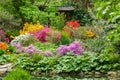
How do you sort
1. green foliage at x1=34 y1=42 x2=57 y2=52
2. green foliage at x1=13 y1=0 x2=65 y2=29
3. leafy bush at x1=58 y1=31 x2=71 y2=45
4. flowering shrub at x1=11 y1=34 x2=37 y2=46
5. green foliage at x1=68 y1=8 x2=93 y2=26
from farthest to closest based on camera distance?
1. green foliage at x1=68 y1=8 x2=93 y2=26
2. green foliage at x1=13 y1=0 x2=65 y2=29
3. leafy bush at x1=58 y1=31 x2=71 y2=45
4. flowering shrub at x1=11 y1=34 x2=37 y2=46
5. green foliage at x1=34 y1=42 x2=57 y2=52

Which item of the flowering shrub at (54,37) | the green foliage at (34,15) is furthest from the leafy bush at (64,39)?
the green foliage at (34,15)

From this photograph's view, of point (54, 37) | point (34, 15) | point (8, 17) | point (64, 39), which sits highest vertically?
point (8, 17)

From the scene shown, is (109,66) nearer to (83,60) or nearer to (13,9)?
(83,60)

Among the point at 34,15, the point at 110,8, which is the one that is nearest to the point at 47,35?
the point at 34,15

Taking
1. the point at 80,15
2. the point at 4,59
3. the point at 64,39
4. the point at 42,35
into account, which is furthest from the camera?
the point at 80,15

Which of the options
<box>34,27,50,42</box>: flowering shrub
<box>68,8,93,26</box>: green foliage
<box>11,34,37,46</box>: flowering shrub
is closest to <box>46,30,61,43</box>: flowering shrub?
<box>34,27,50,42</box>: flowering shrub

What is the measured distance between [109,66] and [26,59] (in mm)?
3236

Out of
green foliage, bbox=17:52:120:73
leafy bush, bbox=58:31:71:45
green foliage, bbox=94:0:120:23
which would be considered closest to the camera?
green foliage, bbox=94:0:120:23

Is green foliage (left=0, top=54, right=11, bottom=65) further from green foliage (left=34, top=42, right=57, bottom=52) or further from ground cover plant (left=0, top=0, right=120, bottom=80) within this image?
green foliage (left=34, top=42, right=57, bottom=52)

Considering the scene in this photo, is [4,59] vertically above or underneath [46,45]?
above

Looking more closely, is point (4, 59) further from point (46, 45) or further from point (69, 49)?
point (46, 45)

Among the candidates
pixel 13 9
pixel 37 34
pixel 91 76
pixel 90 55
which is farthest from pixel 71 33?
pixel 91 76

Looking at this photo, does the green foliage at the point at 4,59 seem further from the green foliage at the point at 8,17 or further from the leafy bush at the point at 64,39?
the green foliage at the point at 8,17

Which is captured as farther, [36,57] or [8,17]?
[8,17]
